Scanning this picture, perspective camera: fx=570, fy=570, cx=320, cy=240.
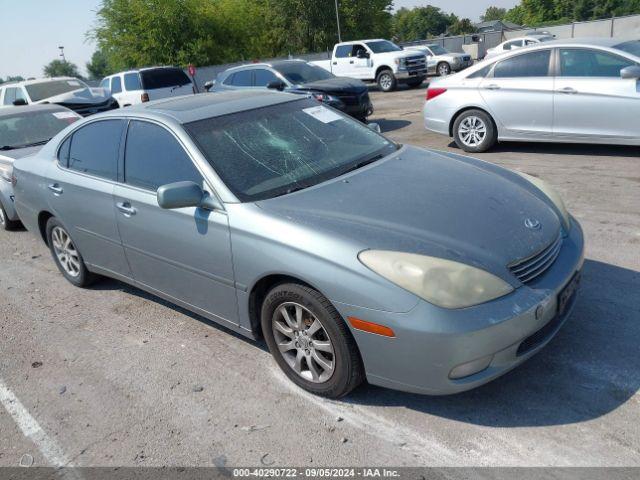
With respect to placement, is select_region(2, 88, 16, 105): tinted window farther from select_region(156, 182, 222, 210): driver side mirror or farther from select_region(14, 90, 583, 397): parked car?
select_region(156, 182, 222, 210): driver side mirror

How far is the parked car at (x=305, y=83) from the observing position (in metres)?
11.9

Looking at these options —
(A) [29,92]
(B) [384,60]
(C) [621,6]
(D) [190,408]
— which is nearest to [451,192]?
(D) [190,408]

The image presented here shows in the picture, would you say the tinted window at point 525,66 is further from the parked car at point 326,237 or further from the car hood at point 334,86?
the parked car at point 326,237

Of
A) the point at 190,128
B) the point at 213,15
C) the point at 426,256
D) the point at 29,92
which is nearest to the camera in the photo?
the point at 426,256

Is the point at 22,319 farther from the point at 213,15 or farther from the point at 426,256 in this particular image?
the point at 213,15

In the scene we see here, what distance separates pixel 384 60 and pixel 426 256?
19233mm

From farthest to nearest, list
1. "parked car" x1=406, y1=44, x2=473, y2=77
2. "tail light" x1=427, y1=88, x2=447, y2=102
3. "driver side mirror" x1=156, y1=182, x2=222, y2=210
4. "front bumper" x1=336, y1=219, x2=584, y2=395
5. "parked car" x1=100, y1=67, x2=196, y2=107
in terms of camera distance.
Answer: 1. "parked car" x1=406, y1=44, x2=473, y2=77
2. "parked car" x1=100, y1=67, x2=196, y2=107
3. "tail light" x1=427, y1=88, x2=447, y2=102
4. "driver side mirror" x1=156, y1=182, x2=222, y2=210
5. "front bumper" x1=336, y1=219, x2=584, y2=395

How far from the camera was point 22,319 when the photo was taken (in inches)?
187

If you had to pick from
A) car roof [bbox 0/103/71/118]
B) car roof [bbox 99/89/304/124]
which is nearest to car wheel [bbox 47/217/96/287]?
car roof [bbox 99/89/304/124]

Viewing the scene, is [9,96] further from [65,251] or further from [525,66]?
[525,66]

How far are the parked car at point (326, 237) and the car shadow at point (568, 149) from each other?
179 inches

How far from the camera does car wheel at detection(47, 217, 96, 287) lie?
16.6 ft

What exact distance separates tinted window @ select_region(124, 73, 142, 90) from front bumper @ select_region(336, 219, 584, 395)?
15561mm

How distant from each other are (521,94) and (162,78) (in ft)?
39.8
